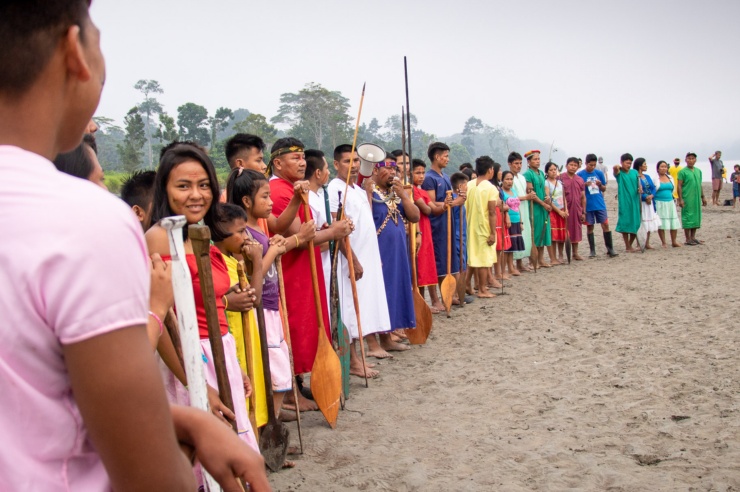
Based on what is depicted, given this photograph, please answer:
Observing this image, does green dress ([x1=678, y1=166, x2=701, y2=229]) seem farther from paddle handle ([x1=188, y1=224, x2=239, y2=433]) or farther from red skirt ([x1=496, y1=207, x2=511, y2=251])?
paddle handle ([x1=188, y1=224, x2=239, y2=433])

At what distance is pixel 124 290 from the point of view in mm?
804

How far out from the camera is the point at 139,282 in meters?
0.83

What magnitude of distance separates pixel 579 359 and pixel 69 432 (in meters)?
5.61

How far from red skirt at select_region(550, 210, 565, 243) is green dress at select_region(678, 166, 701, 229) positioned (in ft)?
9.75

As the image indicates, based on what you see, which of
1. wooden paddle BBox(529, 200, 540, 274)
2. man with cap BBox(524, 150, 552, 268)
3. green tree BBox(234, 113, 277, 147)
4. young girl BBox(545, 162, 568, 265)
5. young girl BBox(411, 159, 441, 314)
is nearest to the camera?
young girl BBox(411, 159, 441, 314)

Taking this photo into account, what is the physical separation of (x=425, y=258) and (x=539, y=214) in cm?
456

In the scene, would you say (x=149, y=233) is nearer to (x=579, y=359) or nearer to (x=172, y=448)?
(x=172, y=448)

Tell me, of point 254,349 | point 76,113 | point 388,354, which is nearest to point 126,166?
point 388,354

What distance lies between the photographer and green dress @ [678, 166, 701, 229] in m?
13.2

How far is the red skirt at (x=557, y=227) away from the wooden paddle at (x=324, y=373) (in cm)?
857

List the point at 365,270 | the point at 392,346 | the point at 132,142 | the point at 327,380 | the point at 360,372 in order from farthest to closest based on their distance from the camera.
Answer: the point at 132,142 < the point at 392,346 < the point at 365,270 < the point at 360,372 < the point at 327,380

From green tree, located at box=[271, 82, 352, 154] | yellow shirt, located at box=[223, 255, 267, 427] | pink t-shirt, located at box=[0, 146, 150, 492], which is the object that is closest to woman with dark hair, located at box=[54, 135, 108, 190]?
yellow shirt, located at box=[223, 255, 267, 427]

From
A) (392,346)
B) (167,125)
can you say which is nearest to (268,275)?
(392,346)

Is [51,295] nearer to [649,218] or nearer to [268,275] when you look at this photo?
[268,275]
